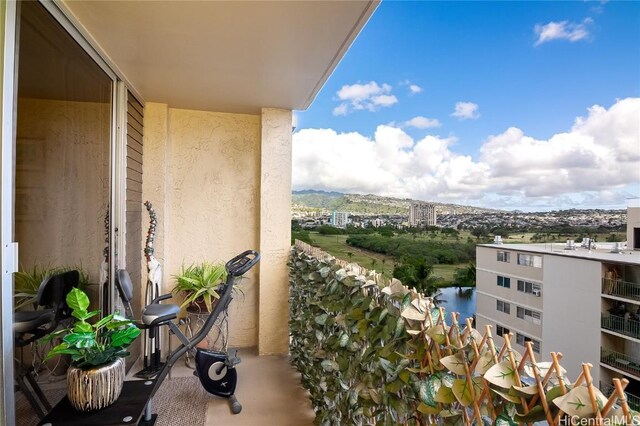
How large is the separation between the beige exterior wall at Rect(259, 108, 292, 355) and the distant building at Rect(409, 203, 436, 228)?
1.85 m

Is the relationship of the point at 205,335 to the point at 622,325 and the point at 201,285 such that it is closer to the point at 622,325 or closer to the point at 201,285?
the point at 201,285

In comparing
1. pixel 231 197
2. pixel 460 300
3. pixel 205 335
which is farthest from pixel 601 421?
pixel 231 197

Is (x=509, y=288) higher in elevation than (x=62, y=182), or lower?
lower

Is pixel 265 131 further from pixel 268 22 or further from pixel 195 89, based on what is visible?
pixel 268 22

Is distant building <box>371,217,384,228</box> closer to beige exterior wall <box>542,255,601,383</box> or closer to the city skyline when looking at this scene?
the city skyline

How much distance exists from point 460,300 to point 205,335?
5.96 feet

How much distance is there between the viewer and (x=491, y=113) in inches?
123

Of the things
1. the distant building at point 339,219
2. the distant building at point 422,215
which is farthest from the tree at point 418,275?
the distant building at point 339,219

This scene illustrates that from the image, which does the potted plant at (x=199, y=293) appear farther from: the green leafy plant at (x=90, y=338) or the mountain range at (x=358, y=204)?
the green leafy plant at (x=90, y=338)

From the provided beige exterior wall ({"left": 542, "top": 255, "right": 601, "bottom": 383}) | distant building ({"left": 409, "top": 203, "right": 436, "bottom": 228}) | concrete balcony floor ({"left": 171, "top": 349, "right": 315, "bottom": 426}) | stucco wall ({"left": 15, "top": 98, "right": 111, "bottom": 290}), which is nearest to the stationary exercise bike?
concrete balcony floor ({"left": 171, "top": 349, "right": 315, "bottom": 426})

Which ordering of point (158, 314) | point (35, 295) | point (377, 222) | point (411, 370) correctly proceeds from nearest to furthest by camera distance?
1. point (411, 370)
2. point (35, 295)
3. point (377, 222)
4. point (158, 314)

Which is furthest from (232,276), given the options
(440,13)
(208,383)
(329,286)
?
(440,13)

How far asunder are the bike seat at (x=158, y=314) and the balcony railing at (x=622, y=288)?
2.47 m

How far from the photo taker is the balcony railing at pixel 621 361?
1.15 m
